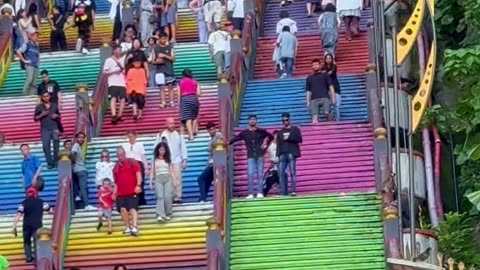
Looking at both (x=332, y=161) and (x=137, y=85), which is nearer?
(x=332, y=161)

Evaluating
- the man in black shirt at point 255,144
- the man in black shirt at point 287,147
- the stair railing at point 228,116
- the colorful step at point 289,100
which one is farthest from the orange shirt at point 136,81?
the man in black shirt at point 287,147

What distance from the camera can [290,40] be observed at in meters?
37.2

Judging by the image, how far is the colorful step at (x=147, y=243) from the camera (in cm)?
2966

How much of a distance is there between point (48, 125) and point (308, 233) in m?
5.48

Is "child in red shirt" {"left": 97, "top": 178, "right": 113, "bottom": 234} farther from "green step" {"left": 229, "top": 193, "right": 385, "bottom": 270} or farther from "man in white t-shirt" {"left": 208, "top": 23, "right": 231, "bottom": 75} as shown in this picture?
"man in white t-shirt" {"left": 208, "top": 23, "right": 231, "bottom": 75}

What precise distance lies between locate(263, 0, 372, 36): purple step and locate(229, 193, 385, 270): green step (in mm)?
9073

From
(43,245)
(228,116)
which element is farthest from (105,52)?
(43,245)

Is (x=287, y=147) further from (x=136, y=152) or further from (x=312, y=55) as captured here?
(x=312, y=55)

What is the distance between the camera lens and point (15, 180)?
1315 inches

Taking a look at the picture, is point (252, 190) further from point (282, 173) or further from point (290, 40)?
point (290, 40)

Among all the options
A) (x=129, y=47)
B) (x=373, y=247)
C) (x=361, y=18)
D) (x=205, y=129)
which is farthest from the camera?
(x=361, y=18)

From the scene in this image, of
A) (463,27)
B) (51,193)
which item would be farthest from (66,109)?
(463,27)

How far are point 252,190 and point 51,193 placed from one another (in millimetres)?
3801

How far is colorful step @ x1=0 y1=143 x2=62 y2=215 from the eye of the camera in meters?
32.8
